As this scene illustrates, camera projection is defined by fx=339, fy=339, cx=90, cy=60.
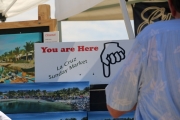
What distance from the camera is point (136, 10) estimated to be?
4223 mm

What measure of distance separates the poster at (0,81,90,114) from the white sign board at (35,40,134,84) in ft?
0.21

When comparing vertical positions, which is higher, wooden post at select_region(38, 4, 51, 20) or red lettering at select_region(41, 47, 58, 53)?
wooden post at select_region(38, 4, 51, 20)

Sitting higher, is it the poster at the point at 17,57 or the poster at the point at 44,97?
the poster at the point at 17,57

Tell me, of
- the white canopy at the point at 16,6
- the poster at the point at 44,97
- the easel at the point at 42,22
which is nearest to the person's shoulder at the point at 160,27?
the poster at the point at 44,97

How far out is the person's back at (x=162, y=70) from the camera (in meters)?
0.97

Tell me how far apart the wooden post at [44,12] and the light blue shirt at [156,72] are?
1.90 meters

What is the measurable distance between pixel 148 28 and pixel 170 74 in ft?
0.50

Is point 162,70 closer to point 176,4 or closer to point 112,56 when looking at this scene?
point 176,4

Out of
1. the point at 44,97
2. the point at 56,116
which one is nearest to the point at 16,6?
the point at 44,97

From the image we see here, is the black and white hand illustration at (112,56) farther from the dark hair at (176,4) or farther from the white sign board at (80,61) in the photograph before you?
the dark hair at (176,4)

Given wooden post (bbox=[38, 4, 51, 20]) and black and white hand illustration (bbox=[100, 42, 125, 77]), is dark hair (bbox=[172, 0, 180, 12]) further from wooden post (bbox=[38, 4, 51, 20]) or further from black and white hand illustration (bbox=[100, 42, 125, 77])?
wooden post (bbox=[38, 4, 51, 20])

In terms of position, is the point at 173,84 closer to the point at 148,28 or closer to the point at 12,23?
the point at 148,28

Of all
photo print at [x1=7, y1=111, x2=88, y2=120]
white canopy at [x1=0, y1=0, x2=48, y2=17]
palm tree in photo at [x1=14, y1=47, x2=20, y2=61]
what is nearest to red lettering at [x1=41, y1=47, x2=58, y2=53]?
photo print at [x1=7, y1=111, x2=88, y2=120]

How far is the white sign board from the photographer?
2023 mm
